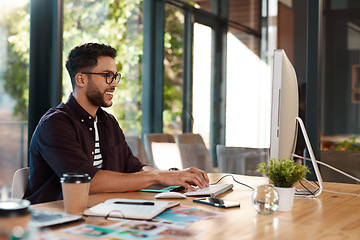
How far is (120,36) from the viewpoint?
211 inches

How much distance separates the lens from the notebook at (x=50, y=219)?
140 centimetres

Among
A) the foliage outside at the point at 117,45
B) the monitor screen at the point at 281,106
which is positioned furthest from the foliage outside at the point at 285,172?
the foliage outside at the point at 117,45

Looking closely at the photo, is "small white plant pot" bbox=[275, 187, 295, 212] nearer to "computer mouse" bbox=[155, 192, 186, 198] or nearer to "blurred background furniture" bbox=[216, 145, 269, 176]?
"computer mouse" bbox=[155, 192, 186, 198]

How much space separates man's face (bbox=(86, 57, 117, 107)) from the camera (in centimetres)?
254

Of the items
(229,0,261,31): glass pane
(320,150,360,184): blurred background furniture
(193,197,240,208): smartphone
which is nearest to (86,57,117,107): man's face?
(193,197,240,208): smartphone

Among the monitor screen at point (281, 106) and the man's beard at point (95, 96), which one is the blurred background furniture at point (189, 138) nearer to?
the man's beard at point (95, 96)

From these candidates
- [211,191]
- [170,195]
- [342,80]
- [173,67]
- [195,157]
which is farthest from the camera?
[173,67]

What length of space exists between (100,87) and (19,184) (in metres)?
0.66

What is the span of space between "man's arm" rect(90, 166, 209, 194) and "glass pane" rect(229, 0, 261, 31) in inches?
150

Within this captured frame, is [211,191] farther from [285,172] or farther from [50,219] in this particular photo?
[50,219]

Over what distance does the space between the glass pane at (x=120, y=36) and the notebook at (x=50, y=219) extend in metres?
3.06

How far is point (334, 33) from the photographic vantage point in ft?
17.8

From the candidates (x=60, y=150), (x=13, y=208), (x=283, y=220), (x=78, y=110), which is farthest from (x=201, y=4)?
(x=13, y=208)

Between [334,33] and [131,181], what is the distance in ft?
13.1
